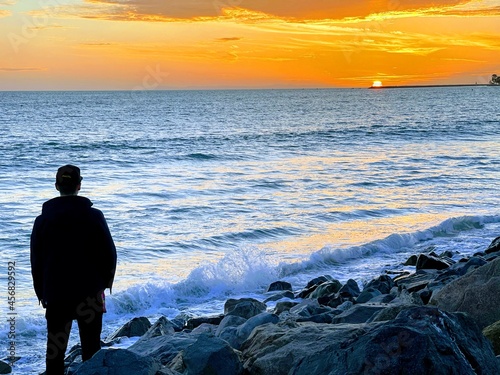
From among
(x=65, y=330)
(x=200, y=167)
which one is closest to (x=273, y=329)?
(x=65, y=330)

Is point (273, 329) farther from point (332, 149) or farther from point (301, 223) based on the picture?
point (332, 149)

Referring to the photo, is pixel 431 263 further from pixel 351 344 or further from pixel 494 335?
pixel 351 344

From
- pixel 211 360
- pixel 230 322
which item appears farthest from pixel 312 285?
pixel 211 360

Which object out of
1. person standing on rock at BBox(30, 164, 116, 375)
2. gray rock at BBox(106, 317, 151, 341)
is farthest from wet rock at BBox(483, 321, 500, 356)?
gray rock at BBox(106, 317, 151, 341)

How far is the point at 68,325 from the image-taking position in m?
5.39

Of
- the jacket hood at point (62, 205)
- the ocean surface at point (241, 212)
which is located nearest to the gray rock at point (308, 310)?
the ocean surface at point (241, 212)

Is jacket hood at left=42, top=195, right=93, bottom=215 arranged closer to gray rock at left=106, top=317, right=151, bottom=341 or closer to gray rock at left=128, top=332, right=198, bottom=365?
gray rock at left=128, top=332, right=198, bottom=365

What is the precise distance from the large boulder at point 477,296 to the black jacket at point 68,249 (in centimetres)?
399

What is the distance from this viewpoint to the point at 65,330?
538 cm

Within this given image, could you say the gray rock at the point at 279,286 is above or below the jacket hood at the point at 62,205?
below

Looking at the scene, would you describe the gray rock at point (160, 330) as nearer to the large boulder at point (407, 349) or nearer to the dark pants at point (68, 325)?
the dark pants at point (68, 325)

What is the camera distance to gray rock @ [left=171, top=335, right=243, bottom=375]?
5.45 m

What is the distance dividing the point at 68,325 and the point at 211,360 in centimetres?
118

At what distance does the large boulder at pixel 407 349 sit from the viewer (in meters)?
4.09
